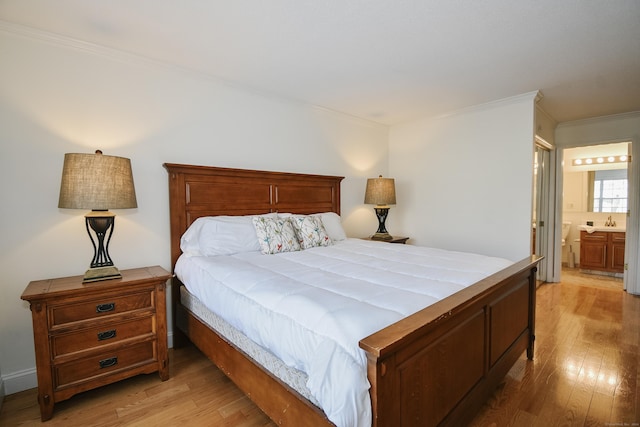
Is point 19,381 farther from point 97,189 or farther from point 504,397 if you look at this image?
point 504,397

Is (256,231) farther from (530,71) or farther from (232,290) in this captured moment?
(530,71)

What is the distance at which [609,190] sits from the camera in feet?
17.4

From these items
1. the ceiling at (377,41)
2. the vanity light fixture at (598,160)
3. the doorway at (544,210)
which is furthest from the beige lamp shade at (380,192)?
the vanity light fixture at (598,160)

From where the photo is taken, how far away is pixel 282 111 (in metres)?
3.42

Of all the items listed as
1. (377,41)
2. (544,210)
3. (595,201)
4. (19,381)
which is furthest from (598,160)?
(19,381)

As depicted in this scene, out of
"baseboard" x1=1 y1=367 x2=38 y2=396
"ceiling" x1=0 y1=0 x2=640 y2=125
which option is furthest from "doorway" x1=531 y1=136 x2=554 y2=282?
"baseboard" x1=1 y1=367 x2=38 y2=396

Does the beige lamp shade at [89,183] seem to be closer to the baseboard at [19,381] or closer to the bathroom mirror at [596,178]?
the baseboard at [19,381]

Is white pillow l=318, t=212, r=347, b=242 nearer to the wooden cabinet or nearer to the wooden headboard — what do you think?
the wooden headboard

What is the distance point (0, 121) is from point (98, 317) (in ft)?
4.59

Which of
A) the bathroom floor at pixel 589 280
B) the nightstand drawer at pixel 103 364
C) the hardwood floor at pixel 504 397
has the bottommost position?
the bathroom floor at pixel 589 280

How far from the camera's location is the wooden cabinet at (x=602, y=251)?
15.9ft

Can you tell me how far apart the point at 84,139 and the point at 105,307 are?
1.23 metres

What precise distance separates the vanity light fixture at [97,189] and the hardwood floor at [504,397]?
78 cm

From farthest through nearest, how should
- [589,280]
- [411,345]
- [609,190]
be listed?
[609,190] < [589,280] < [411,345]
